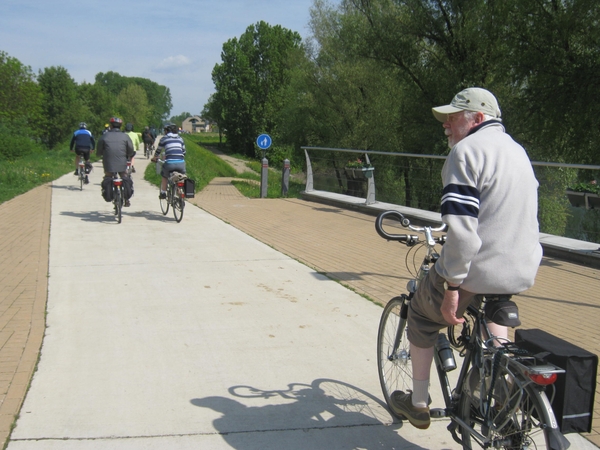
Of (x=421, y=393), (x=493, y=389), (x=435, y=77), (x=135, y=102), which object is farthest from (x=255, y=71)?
(x=493, y=389)

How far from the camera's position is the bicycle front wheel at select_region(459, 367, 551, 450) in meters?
2.45

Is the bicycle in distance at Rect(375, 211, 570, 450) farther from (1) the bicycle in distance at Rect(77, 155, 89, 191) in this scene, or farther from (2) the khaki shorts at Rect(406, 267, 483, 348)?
(1) the bicycle in distance at Rect(77, 155, 89, 191)

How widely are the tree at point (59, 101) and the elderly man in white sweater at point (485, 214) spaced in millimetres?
62500

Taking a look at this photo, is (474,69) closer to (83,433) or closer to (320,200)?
(320,200)

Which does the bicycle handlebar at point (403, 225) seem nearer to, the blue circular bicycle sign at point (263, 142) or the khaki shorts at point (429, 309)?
the khaki shorts at point (429, 309)

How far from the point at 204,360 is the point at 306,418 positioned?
1.18m

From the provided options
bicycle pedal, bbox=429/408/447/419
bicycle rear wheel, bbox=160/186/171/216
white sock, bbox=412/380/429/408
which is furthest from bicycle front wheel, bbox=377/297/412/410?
bicycle rear wheel, bbox=160/186/171/216

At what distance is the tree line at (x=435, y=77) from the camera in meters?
16.0

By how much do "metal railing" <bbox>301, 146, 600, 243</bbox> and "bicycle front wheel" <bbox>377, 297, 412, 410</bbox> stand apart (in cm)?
499

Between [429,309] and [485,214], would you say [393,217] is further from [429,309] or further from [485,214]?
[485,214]

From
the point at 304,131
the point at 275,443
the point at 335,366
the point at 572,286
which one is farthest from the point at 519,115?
the point at 304,131

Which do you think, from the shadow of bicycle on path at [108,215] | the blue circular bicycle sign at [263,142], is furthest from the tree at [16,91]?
the shadow of bicycle on path at [108,215]

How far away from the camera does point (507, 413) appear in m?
2.64

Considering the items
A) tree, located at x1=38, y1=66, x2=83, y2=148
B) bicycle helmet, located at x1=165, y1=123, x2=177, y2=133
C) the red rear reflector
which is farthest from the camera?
tree, located at x1=38, y1=66, x2=83, y2=148
